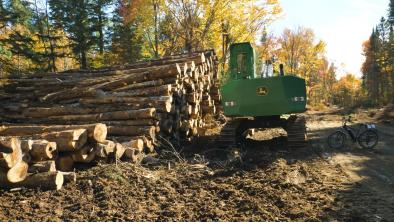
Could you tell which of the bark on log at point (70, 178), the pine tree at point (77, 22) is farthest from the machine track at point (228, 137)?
the pine tree at point (77, 22)

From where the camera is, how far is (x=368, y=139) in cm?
1176

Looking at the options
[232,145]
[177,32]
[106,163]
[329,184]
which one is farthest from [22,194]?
[177,32]

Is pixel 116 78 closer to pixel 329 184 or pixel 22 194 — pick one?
pixel 22 194

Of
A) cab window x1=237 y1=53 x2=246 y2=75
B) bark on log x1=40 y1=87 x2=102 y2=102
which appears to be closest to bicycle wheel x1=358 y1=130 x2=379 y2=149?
cab window x1=237 y1=53 x2=246 y2=75

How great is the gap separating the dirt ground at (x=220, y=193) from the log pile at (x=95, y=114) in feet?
1.73

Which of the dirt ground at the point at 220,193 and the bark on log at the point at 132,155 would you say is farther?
the bark on log at the point at 132,155

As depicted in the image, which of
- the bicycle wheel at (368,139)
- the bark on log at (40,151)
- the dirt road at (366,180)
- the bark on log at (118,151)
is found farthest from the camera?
the bicycle wheel at (368,139)

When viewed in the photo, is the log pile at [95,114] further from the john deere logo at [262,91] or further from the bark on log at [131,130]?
the john deere logo at [262,91]

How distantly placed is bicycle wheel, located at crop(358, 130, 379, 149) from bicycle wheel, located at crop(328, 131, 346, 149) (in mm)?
506

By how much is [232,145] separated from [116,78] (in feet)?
14.3

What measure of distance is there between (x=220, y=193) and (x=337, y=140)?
6560mm

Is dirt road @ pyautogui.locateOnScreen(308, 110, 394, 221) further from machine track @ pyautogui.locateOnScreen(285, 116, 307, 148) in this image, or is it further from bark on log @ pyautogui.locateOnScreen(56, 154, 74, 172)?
bark on log @ pyautogui.locateOnScreen(56, 154, 74, 172)

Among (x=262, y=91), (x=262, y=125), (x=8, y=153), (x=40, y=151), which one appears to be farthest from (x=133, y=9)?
(x=8, y=153)

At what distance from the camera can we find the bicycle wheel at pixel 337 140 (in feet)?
38.5
